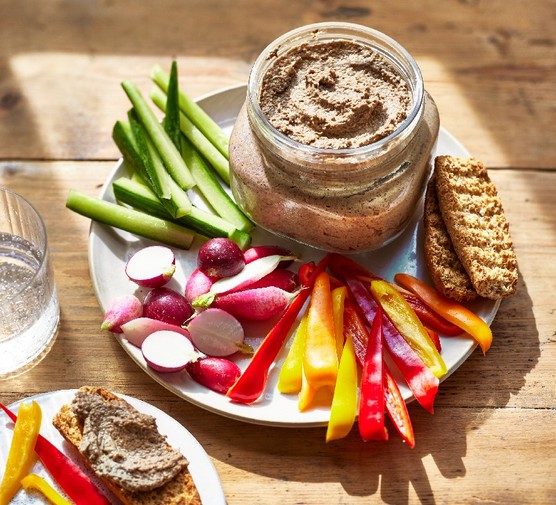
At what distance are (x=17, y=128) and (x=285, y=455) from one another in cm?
140

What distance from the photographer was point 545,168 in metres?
2.76

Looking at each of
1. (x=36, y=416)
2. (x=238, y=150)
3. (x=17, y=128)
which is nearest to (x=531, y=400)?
(x=238, y=150)

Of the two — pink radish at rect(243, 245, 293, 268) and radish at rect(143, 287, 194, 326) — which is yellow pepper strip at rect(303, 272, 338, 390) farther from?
radish at rect(143, 287, 194, 326)

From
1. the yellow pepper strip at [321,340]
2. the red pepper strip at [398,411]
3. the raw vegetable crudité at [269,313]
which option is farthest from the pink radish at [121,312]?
the red pepper strip at [398,411]

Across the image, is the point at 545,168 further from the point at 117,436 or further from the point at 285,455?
the point at 117,436

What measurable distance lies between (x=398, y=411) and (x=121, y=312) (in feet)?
2.47

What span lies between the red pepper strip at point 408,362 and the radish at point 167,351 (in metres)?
0.47

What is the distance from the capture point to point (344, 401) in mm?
2160

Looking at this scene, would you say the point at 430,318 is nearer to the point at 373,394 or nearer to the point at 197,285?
the point at 373,394

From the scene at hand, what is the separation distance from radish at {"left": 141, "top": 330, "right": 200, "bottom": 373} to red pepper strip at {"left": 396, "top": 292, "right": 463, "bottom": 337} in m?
0.59

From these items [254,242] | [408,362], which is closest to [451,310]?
[408,362]

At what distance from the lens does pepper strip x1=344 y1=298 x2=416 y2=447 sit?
84.4 inches

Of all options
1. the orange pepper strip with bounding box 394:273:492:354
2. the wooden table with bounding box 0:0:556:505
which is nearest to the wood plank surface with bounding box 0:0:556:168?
the wooden table with bounding box 0:0:556:505

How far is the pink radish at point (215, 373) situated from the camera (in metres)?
2.23
